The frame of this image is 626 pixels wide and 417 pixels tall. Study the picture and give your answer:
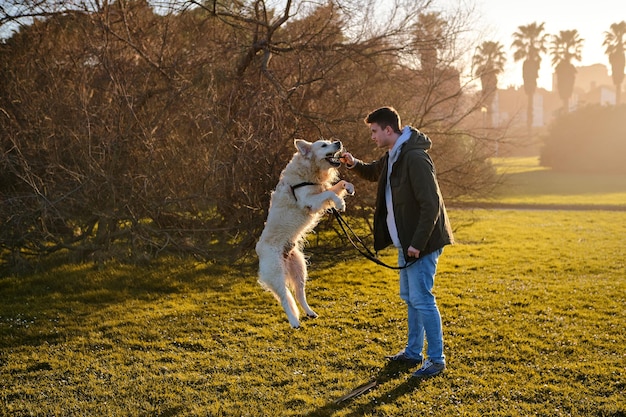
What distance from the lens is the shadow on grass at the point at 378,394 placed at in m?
5.43

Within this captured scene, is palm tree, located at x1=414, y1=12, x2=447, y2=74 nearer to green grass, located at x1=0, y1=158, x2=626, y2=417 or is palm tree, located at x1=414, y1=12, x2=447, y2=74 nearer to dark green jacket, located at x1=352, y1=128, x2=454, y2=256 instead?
green grass, located at x1=0, y1=158, x2=626, y2=417

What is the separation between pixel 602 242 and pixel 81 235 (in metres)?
13.6

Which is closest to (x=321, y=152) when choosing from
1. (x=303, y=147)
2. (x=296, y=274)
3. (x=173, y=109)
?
(x=303, y=147)

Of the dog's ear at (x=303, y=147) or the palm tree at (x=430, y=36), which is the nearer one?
the dog's ear at (x=303, y=147)

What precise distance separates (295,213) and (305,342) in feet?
8.09

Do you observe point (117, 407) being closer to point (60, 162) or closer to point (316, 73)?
point (60, 162)

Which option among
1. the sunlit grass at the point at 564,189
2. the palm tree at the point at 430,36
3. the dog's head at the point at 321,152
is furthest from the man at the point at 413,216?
the sunlit grass at the point at 564,189

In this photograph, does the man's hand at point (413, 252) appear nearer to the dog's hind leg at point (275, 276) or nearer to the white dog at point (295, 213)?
the white dog at point (295, 213)

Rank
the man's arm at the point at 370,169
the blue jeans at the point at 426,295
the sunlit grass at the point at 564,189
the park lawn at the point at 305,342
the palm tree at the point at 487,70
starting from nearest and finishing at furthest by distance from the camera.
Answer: the park lawn at the point at 305,342
the blue jeans at the point at 426,295
the man's arm at the point at 370,169
the palm tree at the point at 487,70
the sunlit grass at the point at 564,189

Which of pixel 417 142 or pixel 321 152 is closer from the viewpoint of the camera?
pixel 417 142

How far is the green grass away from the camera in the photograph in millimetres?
5676

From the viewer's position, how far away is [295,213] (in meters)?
5.80

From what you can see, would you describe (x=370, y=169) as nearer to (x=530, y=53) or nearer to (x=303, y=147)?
(x=303, y=147)

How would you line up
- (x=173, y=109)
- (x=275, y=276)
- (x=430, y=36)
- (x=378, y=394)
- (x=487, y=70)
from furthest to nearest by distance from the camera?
1. (x=487, y=70)
2. (x=430, y=36)
3. (x=173, y=109)
4. (x=378, y=394)
5. (x=275, y=276)
